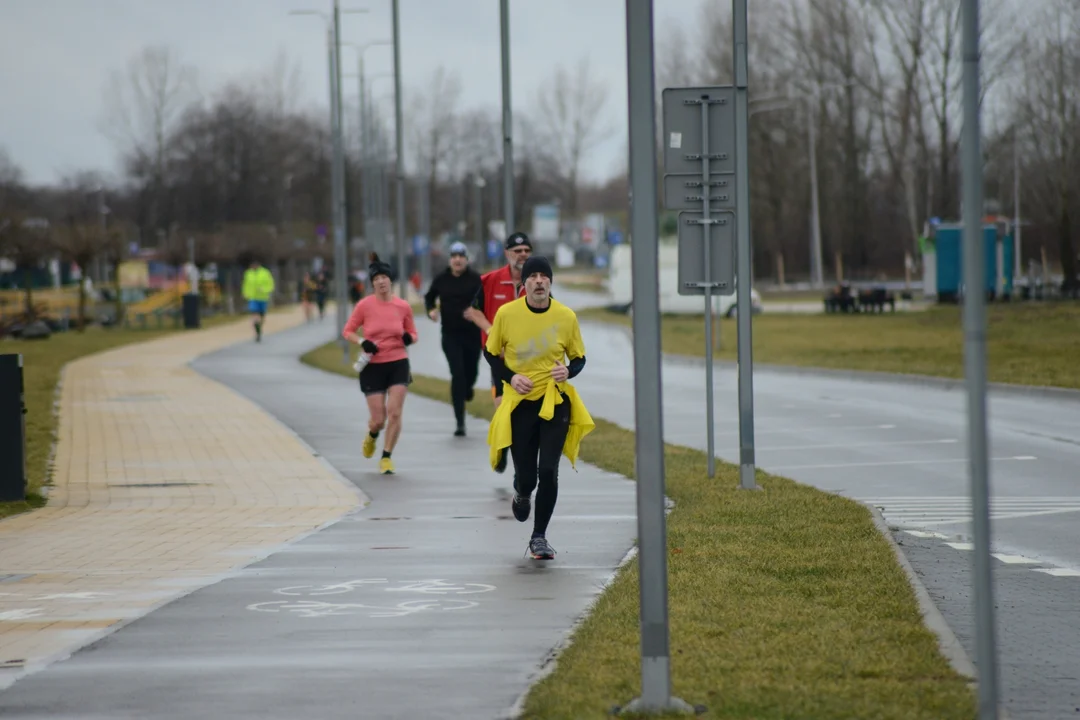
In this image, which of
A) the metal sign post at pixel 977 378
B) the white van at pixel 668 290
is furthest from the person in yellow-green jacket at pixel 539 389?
the white van at pixel 668 290

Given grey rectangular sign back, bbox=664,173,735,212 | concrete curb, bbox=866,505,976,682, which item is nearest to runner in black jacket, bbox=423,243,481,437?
grey rectangular sign back, bbox=664,173,735,212

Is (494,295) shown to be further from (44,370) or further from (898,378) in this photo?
(44,370)

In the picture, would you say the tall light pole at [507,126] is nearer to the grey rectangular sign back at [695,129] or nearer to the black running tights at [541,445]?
the grey rectangular sign back at [695,129]

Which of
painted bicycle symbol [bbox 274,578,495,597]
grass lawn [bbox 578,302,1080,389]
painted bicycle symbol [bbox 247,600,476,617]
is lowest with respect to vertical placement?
grass lawn [bbox 578,302,1080,389]

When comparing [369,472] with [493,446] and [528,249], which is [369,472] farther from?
[493,446]

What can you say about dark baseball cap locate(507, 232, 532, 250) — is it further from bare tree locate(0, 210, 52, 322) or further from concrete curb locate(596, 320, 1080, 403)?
bare tree locate(0, 210, 52, 322)

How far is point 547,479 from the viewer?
9953 mm

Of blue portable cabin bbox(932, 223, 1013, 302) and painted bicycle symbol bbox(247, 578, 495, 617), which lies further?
blue portable cabin bbox(932, 223, 1013, 302)

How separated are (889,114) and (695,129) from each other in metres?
58.6

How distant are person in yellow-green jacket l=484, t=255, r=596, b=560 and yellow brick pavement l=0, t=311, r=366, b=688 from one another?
168cm

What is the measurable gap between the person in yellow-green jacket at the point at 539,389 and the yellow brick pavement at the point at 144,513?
1.68 metres

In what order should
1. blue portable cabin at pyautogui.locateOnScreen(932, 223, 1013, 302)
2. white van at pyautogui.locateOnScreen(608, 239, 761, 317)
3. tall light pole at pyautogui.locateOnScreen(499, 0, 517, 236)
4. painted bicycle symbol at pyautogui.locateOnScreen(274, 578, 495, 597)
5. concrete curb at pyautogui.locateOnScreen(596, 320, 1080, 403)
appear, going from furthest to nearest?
blue portable cabin at pyautogui.locateOnScreen(932, 223, 1013, 302) < white van at pyautogui.locateOnScreen(608, 239, 761, 317) < concrete curb at pyautogui.locateOnScreen(596, 320, 1080, 403) < tall light pole at pyautogui.locateOnScreen(499, 0, 517, 236) < painted bicycle symbol at pyautogui.locateOnScreen(274, 578, 495, 597)

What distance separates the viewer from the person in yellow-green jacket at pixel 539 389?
32.3 feet

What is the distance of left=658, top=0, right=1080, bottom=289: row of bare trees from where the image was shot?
192 ft
